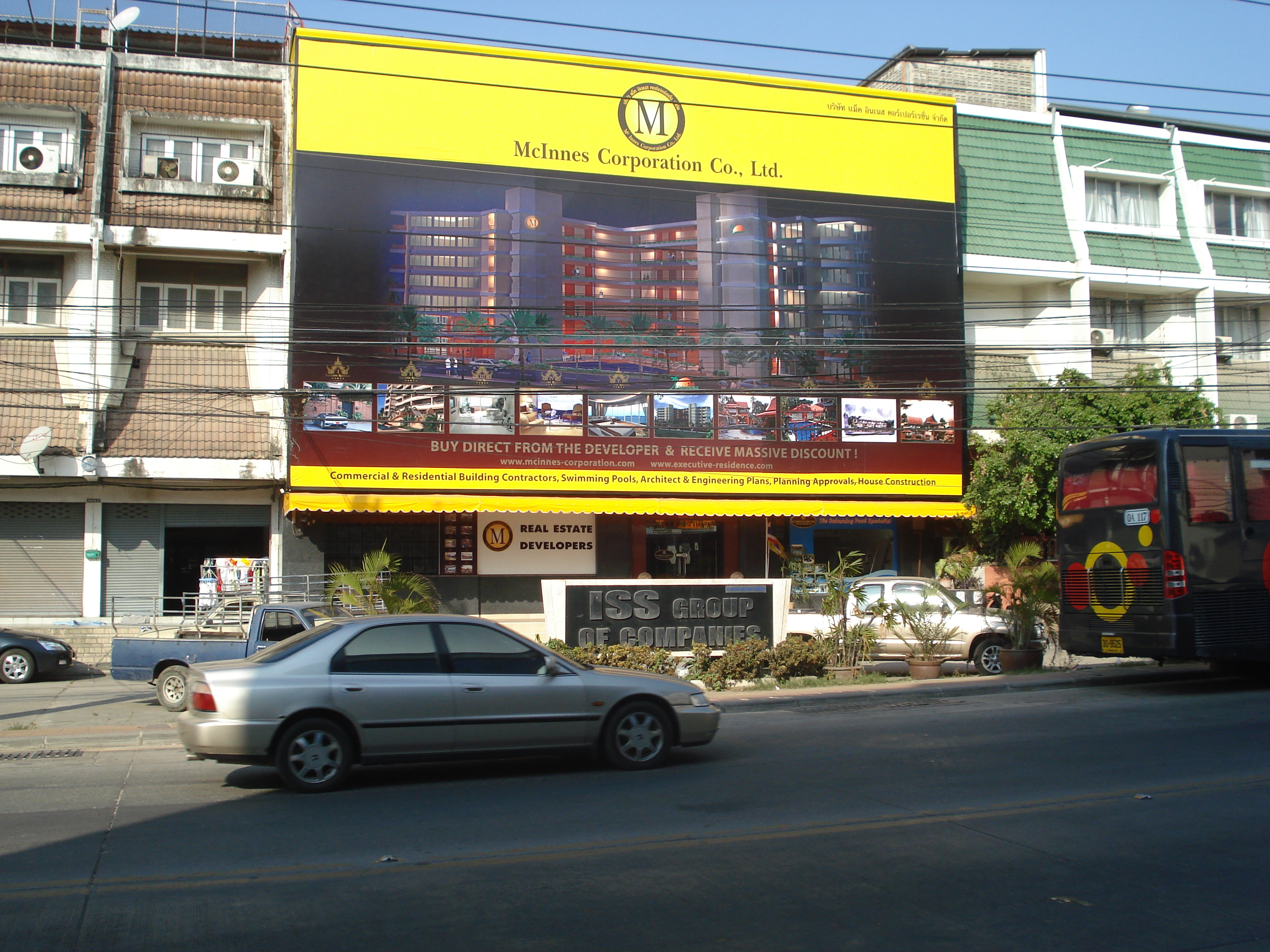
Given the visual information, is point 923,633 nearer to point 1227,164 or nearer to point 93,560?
point 93,560

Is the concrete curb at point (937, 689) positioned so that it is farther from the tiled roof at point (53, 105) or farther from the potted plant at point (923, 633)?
the tiled roof at point (53, 105)

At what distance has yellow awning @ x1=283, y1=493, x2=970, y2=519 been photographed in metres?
20.1

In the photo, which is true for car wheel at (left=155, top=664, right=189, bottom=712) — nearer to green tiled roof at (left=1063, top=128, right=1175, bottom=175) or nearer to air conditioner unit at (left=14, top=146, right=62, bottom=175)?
air conditioner unit at (left=14, top=146, right=62, bottom=175)

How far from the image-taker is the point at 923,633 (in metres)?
16.2

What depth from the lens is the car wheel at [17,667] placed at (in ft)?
59.3

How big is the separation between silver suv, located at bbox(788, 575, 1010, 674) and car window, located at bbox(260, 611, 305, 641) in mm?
7935

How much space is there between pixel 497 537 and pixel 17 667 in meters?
9.12

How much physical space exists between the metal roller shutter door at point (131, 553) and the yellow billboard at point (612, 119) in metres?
8.35

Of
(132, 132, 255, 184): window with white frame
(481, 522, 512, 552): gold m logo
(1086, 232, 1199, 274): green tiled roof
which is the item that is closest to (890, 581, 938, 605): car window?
(481, 522, 512, 552): gold m logo

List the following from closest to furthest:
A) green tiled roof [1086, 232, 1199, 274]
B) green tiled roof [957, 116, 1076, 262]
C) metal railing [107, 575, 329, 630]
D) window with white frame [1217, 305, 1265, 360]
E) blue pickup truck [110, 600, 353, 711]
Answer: blue pickup truck [110, 600, 353, 711]
metal railing [107, 575, 329, 630]
green tiled roof [957, 116, 1076, 262]
green tiled roof [1086, 232, 1199, 274]
window with white frame [1217, 305, 1265, 360]

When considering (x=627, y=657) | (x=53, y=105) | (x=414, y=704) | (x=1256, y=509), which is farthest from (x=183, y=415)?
(x=1256, y=509)

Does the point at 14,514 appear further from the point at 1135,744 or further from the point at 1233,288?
the point at 1233,288

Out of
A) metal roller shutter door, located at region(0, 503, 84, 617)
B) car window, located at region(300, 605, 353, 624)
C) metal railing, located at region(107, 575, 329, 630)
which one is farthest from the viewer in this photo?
metal roller shutter door, located at region(0, 503, 84, 617)

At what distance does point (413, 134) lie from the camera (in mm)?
21016
